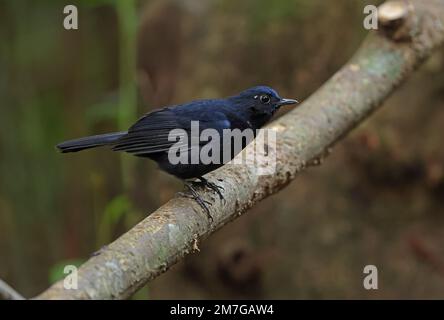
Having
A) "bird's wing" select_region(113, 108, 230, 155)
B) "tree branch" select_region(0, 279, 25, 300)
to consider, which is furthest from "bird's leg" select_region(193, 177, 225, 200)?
"tree branch" select_region(0, 279, 25, 300)

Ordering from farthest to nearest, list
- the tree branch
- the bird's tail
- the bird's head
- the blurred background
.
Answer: the blurred background
the bird's head
the bird's tail
the tree branch

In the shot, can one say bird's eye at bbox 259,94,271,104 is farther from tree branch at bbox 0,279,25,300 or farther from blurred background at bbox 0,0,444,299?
tree branch at bbox 0,279,25,300

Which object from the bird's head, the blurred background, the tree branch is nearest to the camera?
the tree branch

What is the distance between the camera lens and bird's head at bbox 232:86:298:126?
3680 mm

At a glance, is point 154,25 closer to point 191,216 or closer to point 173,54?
point 173,54

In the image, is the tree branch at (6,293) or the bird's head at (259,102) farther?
the bird's head at (259,102)

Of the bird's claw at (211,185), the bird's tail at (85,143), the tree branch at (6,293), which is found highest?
the bird's tail at (85,143)

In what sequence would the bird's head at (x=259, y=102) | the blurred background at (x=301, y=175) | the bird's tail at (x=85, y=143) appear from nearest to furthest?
the bird's tail at (x=85, y=143) → the bird's head at (x=259, y=102) → the blurred background at (x=301, y=175)

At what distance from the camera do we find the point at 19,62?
252 inches

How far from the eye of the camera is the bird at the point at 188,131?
3.33 metres

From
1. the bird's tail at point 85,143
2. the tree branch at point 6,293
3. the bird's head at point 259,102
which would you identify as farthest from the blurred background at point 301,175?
the tree branch at point 6,293

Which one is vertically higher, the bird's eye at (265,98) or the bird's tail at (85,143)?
the bird's eye at (265,98)

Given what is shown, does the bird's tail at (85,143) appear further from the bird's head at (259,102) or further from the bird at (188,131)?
the bird's head at (259,102)
